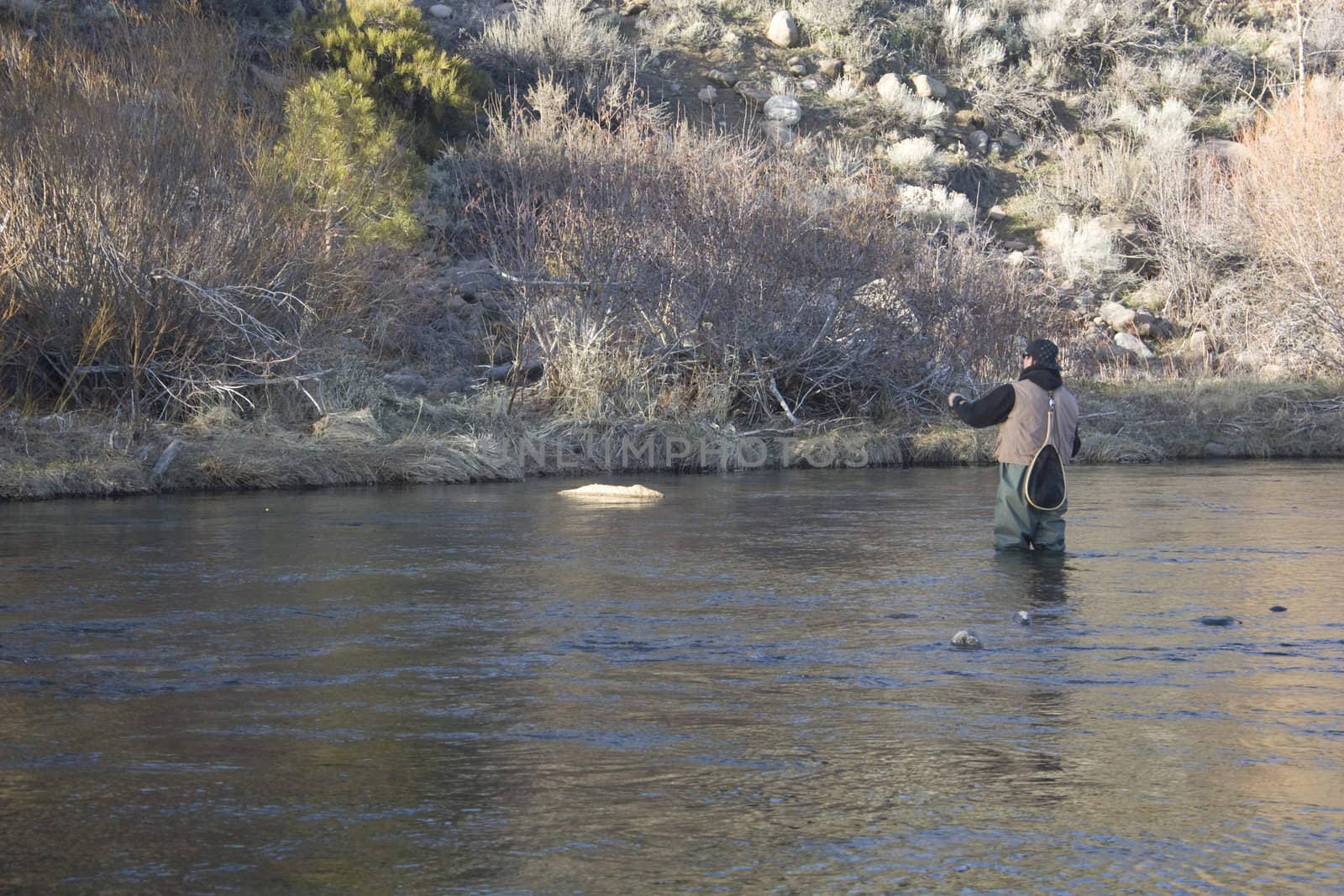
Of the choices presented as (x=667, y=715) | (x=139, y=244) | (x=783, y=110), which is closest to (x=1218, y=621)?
(x=667, y=715)

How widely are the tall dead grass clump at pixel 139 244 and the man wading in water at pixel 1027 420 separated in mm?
10318

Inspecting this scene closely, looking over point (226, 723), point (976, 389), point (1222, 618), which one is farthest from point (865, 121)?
point (226, 723)

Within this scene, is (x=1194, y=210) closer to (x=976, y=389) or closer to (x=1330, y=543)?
(x=976, y=389)

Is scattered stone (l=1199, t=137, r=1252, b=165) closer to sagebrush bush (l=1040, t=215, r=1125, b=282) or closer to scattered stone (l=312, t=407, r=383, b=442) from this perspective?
sagebrush bush (l=1040, t=215, r=1125, b=282)

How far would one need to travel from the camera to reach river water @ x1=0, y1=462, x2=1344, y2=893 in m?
5.12

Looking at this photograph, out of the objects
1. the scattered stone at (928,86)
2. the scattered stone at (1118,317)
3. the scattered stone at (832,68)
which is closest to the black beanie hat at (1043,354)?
the scattered stone at (1118,317)

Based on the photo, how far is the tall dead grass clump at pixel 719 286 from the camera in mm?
23422

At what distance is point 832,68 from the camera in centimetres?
4556

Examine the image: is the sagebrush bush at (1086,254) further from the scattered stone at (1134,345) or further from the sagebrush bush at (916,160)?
the sagebrush bush at (916,160)

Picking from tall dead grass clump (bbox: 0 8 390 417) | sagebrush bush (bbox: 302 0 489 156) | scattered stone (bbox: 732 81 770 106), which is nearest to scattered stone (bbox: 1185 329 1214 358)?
scattered stone (bbox: 732 81 770 106)

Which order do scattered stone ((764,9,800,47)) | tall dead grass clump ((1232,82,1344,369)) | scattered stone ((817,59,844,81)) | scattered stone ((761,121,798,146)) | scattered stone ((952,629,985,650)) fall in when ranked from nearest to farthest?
1. scattered stone ((952,629,985,650))
2. tall dead grass clump ((1232,82,1344,369))
3. scattered stone ((761,121,798,146))
4. scattered stone ((817,59,844,81))
5. scattered stone ((764,9,800,47))

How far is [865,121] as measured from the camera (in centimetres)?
4334

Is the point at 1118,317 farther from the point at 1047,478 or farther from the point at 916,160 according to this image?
the point at 1047,478

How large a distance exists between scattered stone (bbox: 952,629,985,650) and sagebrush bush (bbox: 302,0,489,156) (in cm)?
2470
